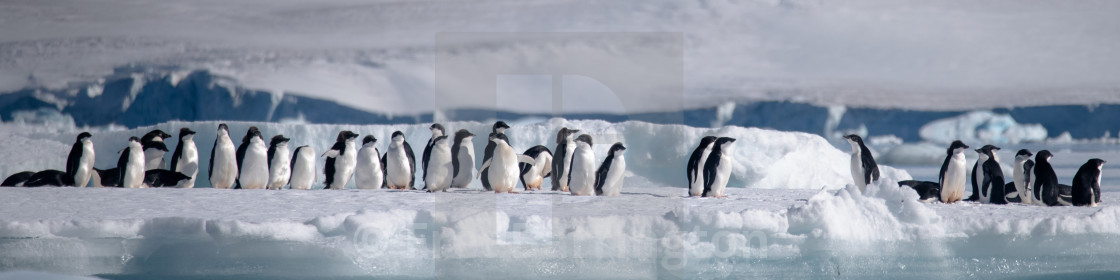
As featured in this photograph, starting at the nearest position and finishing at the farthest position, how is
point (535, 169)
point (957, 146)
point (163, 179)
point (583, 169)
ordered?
1. point (583, 169)
2. point (957, 146)
3. point (163, 179)
4. point (535, 169)

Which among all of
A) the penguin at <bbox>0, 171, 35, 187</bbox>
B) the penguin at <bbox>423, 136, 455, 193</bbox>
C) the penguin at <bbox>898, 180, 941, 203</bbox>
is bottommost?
the penguin at <bbox>898, 180, 941, 203</bbox>

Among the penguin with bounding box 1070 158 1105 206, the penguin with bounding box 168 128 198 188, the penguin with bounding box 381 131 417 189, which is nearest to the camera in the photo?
the penguin with bounding box 1070 158 1105 206

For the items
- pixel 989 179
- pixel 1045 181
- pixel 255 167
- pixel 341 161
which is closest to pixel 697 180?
pixel 989 179

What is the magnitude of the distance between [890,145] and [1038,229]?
15.7 metres

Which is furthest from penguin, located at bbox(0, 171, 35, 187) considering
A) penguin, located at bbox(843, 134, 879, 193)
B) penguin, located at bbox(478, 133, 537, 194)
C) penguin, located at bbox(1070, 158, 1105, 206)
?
penguin, located at bbox(1070, 158, 1105, 206)

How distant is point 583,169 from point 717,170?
973 millimetres

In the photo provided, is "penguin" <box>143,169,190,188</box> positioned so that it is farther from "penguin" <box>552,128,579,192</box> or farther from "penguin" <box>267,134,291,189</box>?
"penguin" <box>552,128,579,192</box>

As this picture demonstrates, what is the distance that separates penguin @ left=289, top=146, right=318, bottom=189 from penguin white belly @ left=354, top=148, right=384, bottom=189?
42 centimetres

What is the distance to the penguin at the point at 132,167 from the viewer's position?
22.8 feet

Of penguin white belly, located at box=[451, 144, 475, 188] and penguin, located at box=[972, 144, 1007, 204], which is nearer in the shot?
penguin, located at box=[972, 144, 1007, 204]

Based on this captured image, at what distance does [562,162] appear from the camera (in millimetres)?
7082

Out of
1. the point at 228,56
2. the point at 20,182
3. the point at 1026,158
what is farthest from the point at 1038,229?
the point at 228,56

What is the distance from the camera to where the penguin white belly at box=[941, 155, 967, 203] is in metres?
6.53

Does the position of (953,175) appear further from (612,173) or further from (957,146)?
(612,173)
